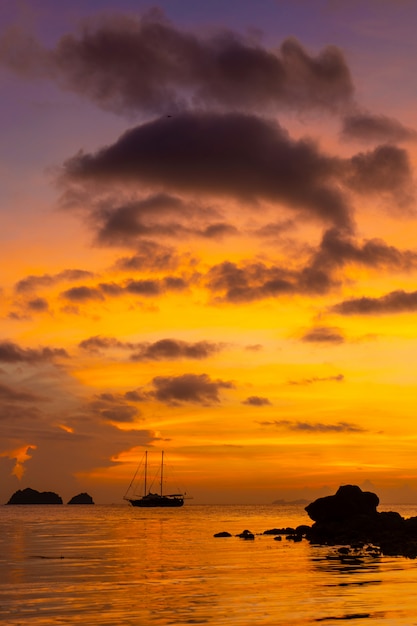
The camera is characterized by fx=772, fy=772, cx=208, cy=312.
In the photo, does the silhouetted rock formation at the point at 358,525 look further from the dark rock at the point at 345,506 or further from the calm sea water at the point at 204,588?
the calm sea water at the point at 204,588

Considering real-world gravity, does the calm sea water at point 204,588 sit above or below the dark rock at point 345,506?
below

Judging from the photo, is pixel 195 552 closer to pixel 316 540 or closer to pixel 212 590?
pixel 316 540

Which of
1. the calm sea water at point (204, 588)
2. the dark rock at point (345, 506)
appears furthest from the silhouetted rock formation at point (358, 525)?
the calm sea water at point (204, 588)

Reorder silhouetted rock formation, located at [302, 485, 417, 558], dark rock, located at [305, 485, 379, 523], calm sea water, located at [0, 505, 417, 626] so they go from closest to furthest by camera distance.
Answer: calm sea water, located at [0, 505, 417, 626] → silhouetted rock formation, located at [302, 485, 417, 558] → dark rock, located at [305, 485, 379, 523]

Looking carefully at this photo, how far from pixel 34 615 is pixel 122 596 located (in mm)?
A: 8977

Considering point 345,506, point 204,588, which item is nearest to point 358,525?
point 345,506

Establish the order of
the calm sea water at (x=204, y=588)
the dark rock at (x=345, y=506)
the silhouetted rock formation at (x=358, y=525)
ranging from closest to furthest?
the calm sea water at (x=204, y=588) → the silhouetted rock formation at (x=358, y=525) → the dark rock at (x=345, y=506)

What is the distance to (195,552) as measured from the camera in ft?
289

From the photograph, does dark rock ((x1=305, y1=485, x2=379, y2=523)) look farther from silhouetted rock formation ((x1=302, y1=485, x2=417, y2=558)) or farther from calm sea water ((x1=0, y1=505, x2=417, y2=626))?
calm sea water ((x1=0, y1=505, x2=417, y2=626))

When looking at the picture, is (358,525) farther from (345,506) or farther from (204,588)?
(204,588)

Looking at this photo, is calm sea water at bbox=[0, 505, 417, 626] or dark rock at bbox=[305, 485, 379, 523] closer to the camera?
calm sea water at bbox=[0, 505, 417, 626]

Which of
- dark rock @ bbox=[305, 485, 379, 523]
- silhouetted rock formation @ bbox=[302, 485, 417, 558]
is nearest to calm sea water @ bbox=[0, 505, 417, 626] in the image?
silhouetted rock formation @ bbox=[302, 485, 417, 558]


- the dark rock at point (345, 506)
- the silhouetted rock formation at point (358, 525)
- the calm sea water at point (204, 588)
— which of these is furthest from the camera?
the dark rock at point (345, 506)

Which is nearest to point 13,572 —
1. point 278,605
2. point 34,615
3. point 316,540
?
point 34,615
